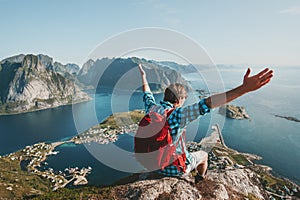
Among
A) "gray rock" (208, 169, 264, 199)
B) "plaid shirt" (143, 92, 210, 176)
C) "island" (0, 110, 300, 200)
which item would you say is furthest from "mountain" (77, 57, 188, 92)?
"gray rock" (208, 169, 264, 199)

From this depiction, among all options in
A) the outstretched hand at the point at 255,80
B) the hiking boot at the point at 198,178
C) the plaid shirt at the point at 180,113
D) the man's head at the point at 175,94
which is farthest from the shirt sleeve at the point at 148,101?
the hiking boot at the point at 198,178

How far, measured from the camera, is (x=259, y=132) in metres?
65.2

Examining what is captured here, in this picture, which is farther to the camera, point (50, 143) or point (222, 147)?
point (50, 143)

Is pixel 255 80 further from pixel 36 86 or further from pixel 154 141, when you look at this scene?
pixel 36 86

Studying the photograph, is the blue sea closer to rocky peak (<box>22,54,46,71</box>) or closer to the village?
the village

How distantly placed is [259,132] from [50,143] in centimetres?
6450

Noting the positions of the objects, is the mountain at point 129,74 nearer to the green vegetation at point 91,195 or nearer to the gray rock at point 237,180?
the green vegetation at point 91,195

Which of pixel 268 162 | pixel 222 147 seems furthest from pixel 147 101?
pixel 222 147

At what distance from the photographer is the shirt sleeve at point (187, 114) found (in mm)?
2207

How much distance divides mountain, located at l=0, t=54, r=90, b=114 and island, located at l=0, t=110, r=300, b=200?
248 feet

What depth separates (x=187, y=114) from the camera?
240 cm

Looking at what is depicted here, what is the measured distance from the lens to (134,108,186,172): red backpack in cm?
273

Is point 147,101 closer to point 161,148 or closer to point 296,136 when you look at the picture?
point 161,148

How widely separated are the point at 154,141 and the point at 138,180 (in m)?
5.02
